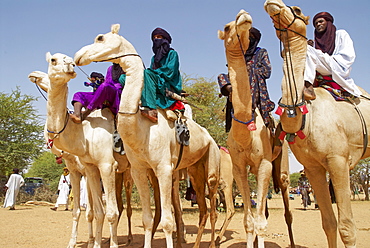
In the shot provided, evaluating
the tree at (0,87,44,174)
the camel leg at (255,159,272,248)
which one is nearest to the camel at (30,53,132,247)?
the camel leg at (255,159,272,248)

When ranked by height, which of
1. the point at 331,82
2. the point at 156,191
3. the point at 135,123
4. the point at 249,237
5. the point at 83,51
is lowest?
the point at 249,237

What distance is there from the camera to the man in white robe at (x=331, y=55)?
5.25m

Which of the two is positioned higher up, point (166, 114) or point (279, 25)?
point (279, 25)

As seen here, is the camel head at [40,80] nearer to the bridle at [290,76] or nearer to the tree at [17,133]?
the bridle at [290,76]

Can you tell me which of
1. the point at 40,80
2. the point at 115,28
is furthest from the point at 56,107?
the point at 115,28

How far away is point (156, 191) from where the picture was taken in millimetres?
7332

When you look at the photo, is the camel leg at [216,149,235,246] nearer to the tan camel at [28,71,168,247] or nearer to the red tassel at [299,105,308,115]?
the tan camel at [28,71,168,247]

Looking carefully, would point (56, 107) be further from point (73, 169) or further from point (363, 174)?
point (363, 174)

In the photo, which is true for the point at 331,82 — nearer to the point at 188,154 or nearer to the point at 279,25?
the point at 279,25

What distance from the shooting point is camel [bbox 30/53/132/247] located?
21.2ft

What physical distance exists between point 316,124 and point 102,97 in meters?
4.23

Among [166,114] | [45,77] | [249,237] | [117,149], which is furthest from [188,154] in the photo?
[45,77]

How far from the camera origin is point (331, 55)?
5.74 meters

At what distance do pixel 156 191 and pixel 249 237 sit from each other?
2.37m
